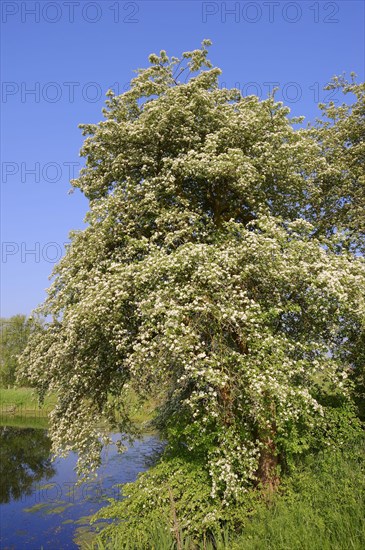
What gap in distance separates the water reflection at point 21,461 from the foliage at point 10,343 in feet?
99.9

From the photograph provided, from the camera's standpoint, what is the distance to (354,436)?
13.8 m

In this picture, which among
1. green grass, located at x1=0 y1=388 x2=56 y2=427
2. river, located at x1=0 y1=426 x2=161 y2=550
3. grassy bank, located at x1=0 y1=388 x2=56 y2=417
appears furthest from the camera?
grassy bank, located at x1=0 y1=388 x2=56 y2=417

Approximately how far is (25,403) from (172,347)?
49.8m

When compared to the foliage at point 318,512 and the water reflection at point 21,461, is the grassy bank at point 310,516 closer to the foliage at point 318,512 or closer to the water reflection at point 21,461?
the foliage at point 318,512

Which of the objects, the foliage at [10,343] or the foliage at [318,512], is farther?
the foliage at [10,343]

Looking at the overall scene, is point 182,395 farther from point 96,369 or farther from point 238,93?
point 238,93

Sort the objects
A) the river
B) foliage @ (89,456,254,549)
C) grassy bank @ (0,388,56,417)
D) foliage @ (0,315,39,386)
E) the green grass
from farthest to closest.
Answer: foliage @ (0,315,39,386) < grassy bank @ (0,388,56,417) < the green grass < the river < foliage @ (89,456,254,549)

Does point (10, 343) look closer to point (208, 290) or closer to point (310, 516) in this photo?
point (208, 290)

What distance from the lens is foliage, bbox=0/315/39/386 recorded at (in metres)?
71.6

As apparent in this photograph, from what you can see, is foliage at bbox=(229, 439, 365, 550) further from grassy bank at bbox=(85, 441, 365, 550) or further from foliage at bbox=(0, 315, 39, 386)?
foliage at bbox=(0, 315, 39, 386)

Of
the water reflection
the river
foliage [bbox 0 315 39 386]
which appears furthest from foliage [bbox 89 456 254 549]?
foliage [bbox 0 315 39 386]

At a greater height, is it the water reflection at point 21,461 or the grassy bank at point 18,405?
the grassy bank at point 18,405

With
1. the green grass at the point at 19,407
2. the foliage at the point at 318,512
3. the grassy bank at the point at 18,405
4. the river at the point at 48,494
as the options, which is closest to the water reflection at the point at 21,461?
the river at the point at 48,494

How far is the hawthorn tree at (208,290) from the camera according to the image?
1240 cm
